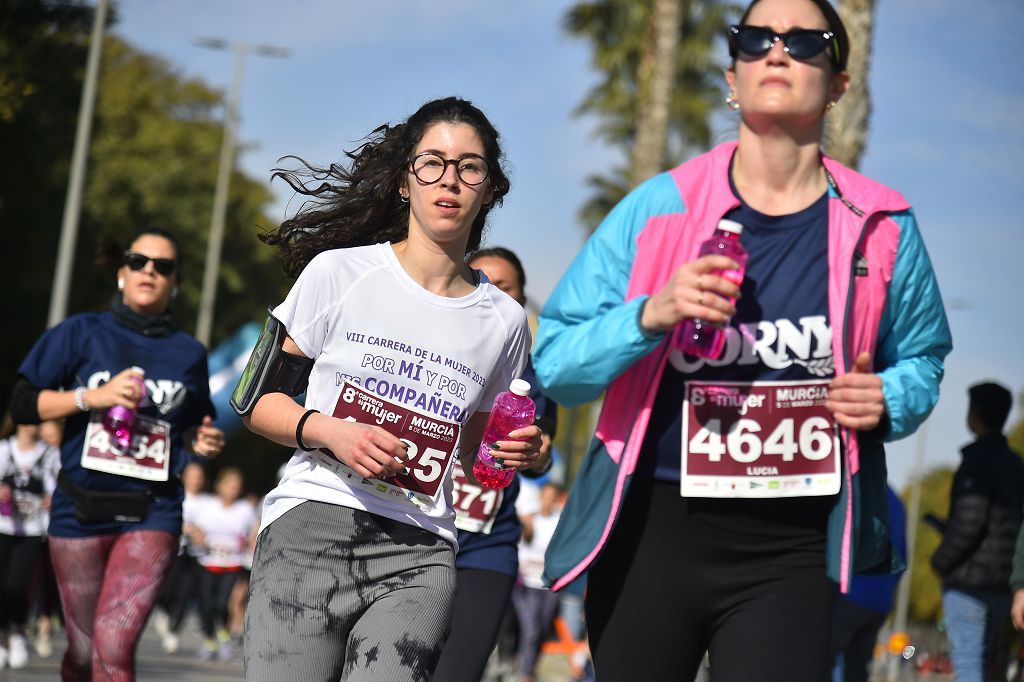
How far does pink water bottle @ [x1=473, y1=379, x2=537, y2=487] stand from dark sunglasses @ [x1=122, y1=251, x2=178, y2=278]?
309 cm

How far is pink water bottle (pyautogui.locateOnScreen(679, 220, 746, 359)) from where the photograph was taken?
3.73 meters

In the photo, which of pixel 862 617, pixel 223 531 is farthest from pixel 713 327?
pixel 223 531

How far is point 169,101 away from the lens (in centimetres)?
4788

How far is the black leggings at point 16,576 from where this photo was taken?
1223 cm

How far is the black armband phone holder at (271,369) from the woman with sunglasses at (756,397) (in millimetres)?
795

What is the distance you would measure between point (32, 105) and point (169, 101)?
22.7 metres

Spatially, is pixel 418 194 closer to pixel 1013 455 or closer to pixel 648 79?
pixel 1013 455

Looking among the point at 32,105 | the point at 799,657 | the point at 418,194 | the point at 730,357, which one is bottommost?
the point at 799,657

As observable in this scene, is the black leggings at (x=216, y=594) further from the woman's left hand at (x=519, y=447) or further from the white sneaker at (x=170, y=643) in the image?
the woman's left hand at (x=519, y=447)

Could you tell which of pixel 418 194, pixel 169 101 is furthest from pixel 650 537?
pixel 169 101

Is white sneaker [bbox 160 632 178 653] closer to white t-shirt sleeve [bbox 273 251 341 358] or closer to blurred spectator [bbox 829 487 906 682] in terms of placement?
blurred spectator [bbox 829 487 906 682]

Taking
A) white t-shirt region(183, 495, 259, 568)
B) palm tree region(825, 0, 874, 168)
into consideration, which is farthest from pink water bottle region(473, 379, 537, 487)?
white t-shirt region(183, 495, 259, 568)

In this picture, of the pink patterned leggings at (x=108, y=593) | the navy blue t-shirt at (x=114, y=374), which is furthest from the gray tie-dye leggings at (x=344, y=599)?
the navy blue t-shirt at (x=114, y=374)

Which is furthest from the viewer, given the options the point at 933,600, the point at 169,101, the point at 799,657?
the point at 933,600
